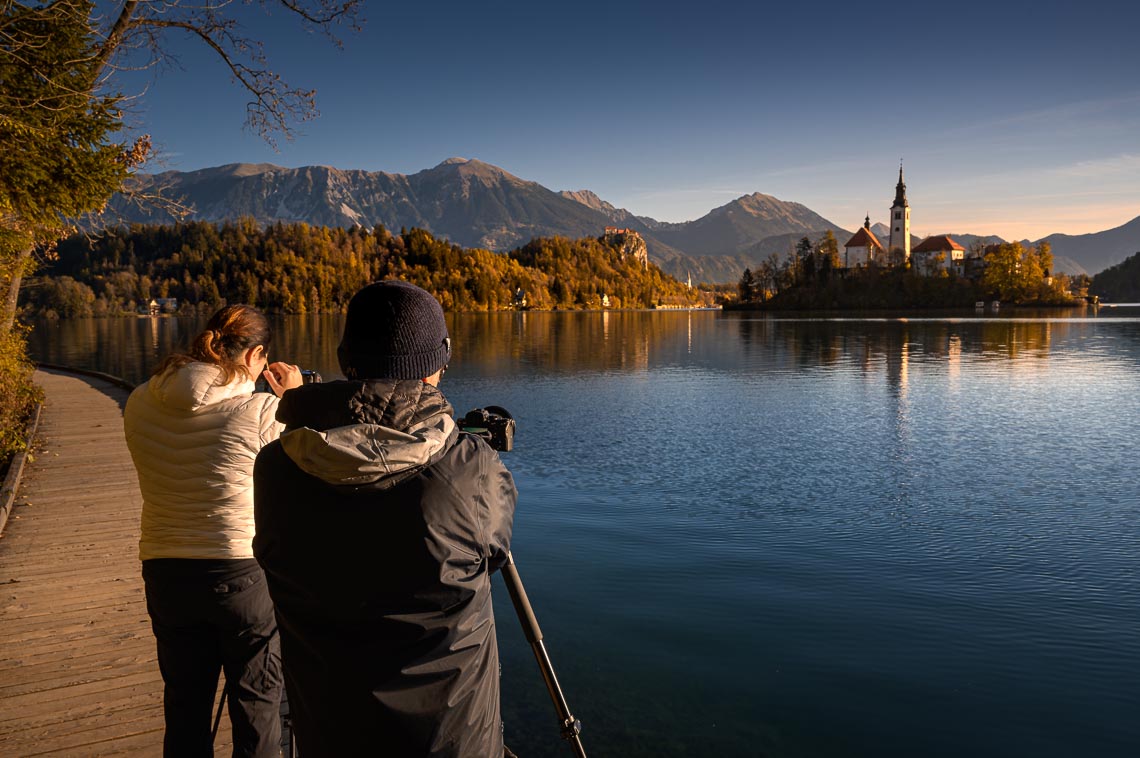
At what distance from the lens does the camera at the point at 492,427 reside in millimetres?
2529

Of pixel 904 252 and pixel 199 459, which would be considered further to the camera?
pixel 904 252

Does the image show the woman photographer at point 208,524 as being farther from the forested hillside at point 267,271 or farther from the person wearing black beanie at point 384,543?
the forested hillside at point 267,271

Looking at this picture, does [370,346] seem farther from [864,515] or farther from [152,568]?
[864,515]

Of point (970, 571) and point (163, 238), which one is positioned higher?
point (163, 238)

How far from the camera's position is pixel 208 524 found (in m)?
3.03

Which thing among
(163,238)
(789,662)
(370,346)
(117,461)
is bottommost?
(789,662)

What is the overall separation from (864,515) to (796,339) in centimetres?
4769

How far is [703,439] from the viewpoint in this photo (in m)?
17.5

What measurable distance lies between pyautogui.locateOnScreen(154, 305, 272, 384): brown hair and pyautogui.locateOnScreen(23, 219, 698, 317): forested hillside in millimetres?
154890

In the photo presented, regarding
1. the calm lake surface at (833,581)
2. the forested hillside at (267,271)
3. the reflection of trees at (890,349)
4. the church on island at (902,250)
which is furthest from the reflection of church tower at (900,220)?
→ the calm lake surface at (833,581)

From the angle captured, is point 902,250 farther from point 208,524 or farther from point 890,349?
point 208,524

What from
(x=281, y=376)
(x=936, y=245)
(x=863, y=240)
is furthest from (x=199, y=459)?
(x=863, y=240)

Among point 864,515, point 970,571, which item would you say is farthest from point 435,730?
point 864,515

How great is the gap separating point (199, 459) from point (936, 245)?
171 metres
